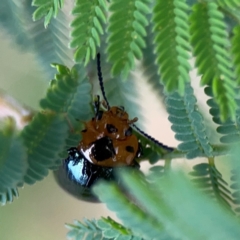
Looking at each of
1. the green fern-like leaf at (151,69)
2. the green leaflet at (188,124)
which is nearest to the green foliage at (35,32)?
the green fern-like leaf at (151,69)

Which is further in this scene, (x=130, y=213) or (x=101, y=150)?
(x=101, y=150)

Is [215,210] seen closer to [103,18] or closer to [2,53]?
[103,18]

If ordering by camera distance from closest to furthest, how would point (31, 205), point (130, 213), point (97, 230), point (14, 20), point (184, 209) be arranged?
point (184, 209), point (130, 213), point (97, 230), point (14, 20), point (31, 205)

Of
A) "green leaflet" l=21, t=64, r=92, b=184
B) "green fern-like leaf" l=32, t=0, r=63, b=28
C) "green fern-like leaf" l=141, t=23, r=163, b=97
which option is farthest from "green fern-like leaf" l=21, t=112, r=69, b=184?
"green fern-like leaf" l=141, t=23, r=163, b=97

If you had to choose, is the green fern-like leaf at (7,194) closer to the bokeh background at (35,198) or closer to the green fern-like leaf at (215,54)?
the green fern-like leaf at (215,54)

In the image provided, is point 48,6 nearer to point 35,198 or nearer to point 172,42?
point 172,42

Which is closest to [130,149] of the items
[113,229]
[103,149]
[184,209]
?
[103,149]

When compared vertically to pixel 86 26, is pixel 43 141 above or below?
below
